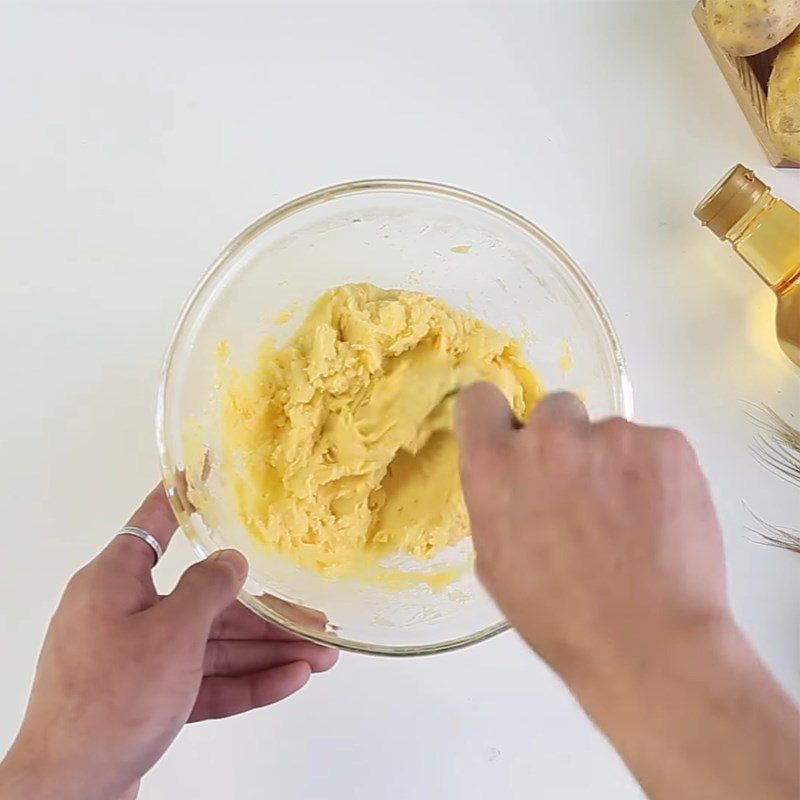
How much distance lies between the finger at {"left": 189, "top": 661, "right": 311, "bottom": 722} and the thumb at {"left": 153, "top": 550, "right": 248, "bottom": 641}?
21 cm

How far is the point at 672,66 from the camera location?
1034mm

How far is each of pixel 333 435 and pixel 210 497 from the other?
0.13 meters

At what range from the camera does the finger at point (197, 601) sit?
67 cm

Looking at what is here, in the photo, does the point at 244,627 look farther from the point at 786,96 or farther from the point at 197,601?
the point at 786,96

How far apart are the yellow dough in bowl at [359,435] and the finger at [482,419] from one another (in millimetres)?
313

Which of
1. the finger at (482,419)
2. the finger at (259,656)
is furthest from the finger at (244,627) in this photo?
the finger at (482,419)

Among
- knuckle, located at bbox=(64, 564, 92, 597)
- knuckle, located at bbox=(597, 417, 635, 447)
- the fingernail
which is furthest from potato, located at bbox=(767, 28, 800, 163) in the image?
knuckle, located at bbox=(64, 564, 92, 597)

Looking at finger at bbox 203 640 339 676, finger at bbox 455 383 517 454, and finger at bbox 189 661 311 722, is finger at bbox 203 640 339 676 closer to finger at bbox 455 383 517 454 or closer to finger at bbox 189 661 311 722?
finger at bbox 189 661 311 722

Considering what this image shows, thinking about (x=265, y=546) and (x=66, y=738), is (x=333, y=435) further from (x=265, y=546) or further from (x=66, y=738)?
(x=66, y=738)

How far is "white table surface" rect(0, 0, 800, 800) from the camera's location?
92 cm

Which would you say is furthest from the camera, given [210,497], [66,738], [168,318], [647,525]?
[168,318]

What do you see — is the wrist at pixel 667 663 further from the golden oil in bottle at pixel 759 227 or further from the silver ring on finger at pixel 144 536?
the golden oil in bottle at pixel 759 227

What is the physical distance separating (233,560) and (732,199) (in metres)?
0.63

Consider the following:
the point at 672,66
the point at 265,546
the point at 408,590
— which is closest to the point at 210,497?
the point at 265,546
